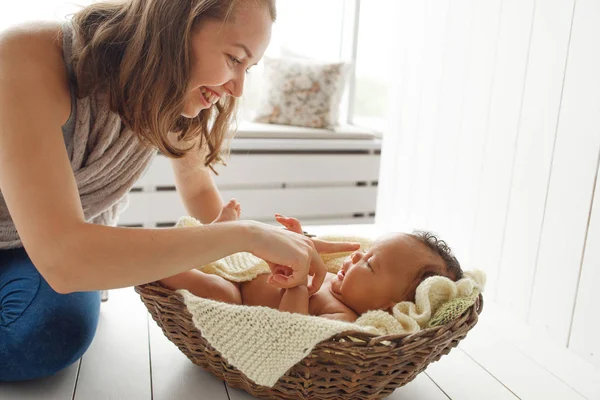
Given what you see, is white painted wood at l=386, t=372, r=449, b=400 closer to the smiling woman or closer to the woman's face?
the smiling woman

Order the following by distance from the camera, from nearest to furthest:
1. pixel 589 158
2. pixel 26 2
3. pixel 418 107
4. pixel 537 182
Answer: pixel 589 158, pixel 537 182, pixel 418 107, pixel 26 2

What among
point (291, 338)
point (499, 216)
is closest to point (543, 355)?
point (499, 216)


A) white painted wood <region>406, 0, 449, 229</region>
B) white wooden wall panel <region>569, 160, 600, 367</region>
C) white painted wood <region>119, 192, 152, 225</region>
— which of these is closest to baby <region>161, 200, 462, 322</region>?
white wooden wall panel <region>569, 160, 600, 367</region>

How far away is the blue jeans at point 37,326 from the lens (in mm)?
1154

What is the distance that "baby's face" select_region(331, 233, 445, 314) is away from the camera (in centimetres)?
124

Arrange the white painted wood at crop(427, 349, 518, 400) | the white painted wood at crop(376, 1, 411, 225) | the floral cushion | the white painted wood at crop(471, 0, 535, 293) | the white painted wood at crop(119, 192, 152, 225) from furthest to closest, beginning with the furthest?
the floral cushion
the white painted wood at crop(119, 192, 152, 225)
the white painted wood at crop(376, 1, 411, 225)
the white painted wood at crop(471, 0, 535, 293)
the white painted wood at crop(427, 349, 518, 400)

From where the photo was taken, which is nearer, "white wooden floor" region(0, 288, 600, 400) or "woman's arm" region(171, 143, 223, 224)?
"white wooden floor" region(0, 288, 600, 400)

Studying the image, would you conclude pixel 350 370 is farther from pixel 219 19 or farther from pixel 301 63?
pixel 301 63

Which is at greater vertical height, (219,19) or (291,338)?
(219,19)

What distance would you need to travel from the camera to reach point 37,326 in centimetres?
117

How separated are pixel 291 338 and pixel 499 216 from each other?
3.40 ft

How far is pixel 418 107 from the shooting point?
226 cm

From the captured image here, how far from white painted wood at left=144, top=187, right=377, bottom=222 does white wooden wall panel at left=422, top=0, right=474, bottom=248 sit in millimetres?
929

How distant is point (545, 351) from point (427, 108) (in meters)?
1.01
